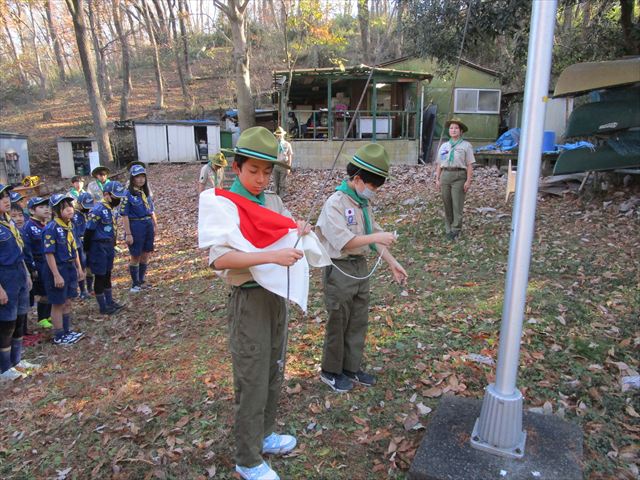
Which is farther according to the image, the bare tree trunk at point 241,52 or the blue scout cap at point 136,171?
the bare tree trunk at point 241,52

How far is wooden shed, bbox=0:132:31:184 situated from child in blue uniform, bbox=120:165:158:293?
16.5m

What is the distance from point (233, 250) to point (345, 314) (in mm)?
1551

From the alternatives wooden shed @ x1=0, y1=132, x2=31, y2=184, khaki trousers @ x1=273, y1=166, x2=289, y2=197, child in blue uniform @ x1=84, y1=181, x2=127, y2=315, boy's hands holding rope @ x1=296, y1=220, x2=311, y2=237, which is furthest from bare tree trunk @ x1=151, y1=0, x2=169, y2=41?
boy's hands holding rope @ x1=296, y1=220, x2=311, y2=237

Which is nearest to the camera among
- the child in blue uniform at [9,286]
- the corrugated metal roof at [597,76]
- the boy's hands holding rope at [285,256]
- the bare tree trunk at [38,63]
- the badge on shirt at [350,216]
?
the boy's hands holding rope at [285,256]

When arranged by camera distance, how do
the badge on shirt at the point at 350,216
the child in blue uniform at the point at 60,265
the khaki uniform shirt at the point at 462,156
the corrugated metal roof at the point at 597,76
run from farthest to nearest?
the khaki uniform shirt at the point at 462,156 < the child in blue uniform at the point at 60,265 < the badge on shirt at the point at 350,216 < the corrugated metal roof at the point at 597,76

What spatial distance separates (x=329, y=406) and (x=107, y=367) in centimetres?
292

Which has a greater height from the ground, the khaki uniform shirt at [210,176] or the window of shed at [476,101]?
the window of shed at [476,101]

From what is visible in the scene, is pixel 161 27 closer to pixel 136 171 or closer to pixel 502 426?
pixel 136 171

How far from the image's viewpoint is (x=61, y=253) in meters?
5.73

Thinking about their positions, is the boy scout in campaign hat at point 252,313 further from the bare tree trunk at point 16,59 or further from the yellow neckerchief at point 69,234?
the bare tree trunk at point 16,59

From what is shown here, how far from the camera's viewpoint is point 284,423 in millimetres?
3648

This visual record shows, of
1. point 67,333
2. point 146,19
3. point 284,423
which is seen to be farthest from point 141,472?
point 146,19

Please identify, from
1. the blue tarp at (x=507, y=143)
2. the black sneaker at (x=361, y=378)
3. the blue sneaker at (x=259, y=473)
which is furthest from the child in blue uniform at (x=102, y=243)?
the blue tarp at (x=507, y=143)

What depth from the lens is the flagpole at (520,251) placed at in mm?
2484
